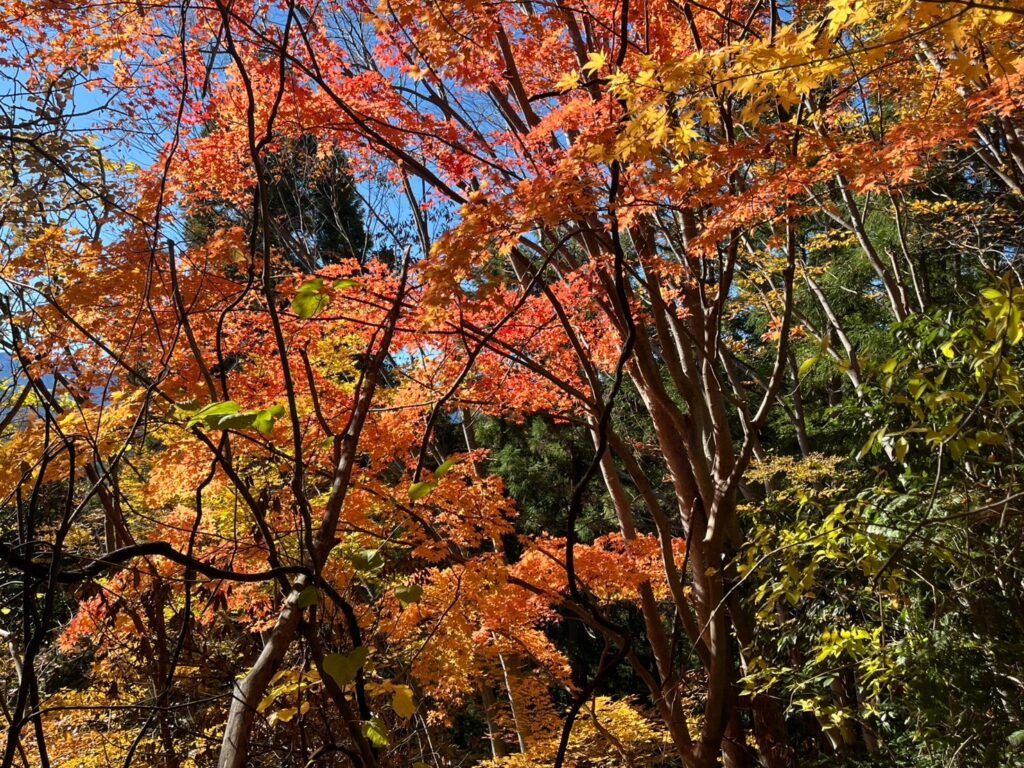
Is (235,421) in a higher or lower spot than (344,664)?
higher

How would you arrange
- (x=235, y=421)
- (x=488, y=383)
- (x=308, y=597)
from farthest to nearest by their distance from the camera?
(x=488, y=383), (x=308, y=597), (x=235, y=421)

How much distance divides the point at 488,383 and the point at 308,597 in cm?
504

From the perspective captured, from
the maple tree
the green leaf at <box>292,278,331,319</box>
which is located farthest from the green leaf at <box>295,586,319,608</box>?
the green leaf at <box>292,278,331,319</box>

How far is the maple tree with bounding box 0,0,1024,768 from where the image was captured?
145 cm

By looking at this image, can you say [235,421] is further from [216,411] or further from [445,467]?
[445,467]

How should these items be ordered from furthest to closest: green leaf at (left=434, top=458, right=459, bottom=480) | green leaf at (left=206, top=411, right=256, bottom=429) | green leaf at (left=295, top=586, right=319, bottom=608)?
green leaf at (left=434, top=458, right=459, bottom=480), green leaf at (left=295, top=586, right=319, bottom=608), green leaf at (left=206, top=411, right=256, bottom=429)

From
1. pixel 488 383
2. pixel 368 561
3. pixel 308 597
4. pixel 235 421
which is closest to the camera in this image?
pixel 235 421

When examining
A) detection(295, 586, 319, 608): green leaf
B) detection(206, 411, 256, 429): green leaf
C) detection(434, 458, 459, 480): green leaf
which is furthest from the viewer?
detection(434, 458, 459, 480): green leaf

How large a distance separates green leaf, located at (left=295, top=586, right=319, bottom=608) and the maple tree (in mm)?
41

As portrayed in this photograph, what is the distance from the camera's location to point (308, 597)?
1.03 m

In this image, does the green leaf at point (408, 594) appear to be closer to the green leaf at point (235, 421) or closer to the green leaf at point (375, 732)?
the green leaf at point (375, 732)


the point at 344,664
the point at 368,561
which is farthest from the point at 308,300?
the point at 344,664

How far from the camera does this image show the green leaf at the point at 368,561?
1.17m

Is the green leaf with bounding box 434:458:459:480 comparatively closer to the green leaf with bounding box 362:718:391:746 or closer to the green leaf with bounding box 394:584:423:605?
the green leaf with bounding box 394:584:423:605
